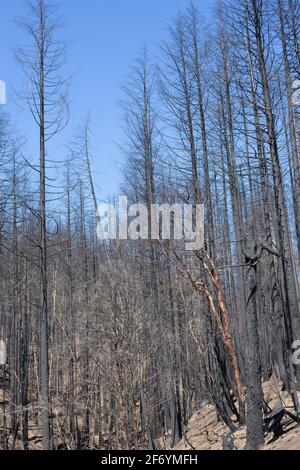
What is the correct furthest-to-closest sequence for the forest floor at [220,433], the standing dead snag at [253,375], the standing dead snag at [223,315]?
the standing dead snag at [223,315] → the standing dead snag at [253,375] → the forest floor at [220,433]

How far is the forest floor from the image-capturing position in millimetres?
8251

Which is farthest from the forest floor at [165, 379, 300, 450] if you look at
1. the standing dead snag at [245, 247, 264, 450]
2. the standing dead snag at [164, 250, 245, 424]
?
the standing dead snag at [164, 250, 245, 424]

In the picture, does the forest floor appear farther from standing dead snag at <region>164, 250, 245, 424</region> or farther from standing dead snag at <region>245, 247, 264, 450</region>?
standing dead snag at <region>164, 250, 245, 424</region>

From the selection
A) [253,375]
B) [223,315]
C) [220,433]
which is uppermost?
[223,315]

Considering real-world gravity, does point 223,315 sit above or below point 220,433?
above

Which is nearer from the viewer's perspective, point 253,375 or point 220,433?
point 253,375

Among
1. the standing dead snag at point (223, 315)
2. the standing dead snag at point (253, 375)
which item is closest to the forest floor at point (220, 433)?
the standing dead snag at point (253, 375)

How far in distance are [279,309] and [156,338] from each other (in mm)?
3820

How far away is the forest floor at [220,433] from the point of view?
8.25 meters

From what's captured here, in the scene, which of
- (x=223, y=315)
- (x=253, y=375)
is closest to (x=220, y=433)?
(x=223, y=315)

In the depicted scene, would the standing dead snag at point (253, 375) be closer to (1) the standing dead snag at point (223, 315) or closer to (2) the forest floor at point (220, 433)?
(2) the forest floor at point (220, 433)

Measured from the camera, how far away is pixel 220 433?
38.8ft

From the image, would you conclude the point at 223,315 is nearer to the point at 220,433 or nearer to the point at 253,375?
the point at 220,433
